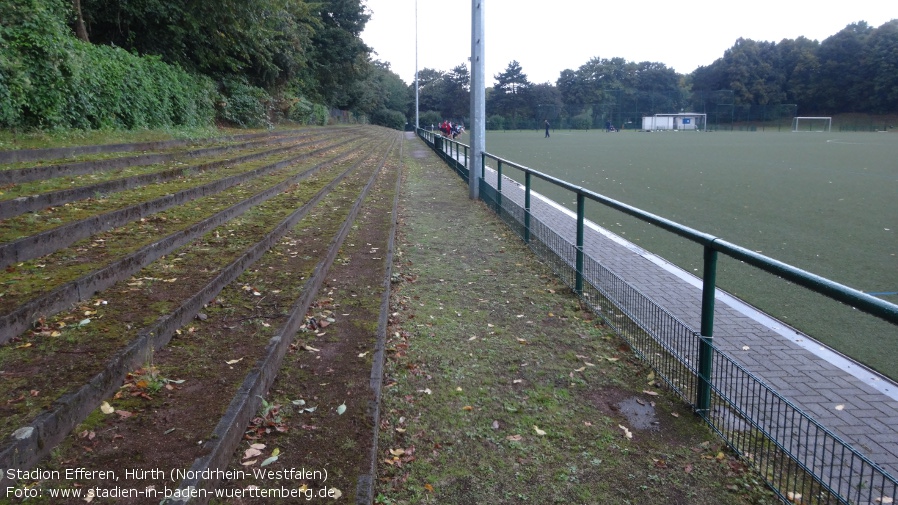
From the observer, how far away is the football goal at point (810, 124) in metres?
75.3

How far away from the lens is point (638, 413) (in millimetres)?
4156

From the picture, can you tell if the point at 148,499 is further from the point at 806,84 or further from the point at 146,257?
the point at 806,84

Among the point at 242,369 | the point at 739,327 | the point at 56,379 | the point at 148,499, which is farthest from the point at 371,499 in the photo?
the point at 739,327

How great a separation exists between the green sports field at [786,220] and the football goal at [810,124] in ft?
193

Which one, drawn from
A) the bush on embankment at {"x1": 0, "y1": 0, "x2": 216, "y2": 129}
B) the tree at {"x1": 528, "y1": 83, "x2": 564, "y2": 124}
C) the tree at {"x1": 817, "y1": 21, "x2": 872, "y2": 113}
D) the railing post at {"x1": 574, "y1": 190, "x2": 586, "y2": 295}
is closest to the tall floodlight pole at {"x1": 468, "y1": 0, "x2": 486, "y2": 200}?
the railing post at {"x1": 574, "y1": 190, "x2": 586, "y2": 295}

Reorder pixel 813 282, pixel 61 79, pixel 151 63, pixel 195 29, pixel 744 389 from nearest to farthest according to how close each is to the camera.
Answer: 1. pixel 813 282
2. pixel 744 389
3. pixel 61 79
4. pixel 151 63
5. pixel 195 29

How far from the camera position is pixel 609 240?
943cm

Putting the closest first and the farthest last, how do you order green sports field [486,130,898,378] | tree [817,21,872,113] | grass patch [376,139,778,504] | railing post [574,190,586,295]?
grass patch [376,139,778,504]
green sports field [486,130,898,378]
railing post [574,190,586,295]
tree [817,21,872,113]

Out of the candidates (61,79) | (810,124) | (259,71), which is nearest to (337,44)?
(259,71)

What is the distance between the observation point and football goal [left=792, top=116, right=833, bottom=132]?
2965 inches

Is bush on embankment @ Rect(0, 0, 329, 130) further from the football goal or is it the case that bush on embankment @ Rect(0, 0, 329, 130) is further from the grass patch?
the football goal

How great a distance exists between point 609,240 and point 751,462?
19.9 ft

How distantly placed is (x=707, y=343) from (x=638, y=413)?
0.60 m

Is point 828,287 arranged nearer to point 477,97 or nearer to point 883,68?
point 477,97
